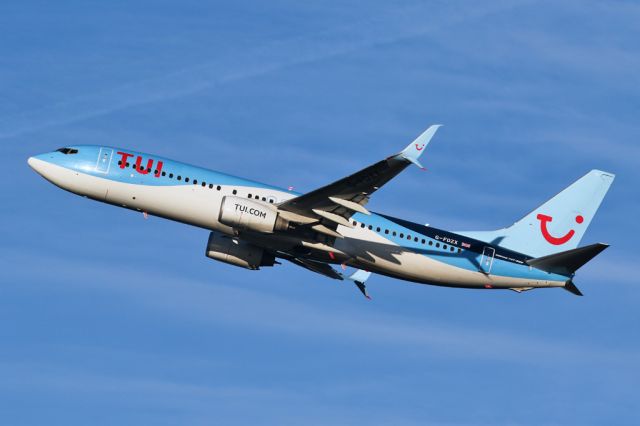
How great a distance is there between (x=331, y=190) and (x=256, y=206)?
4.58 meters

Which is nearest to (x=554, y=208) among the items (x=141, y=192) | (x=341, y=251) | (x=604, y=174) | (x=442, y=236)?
(x=604, y=174)

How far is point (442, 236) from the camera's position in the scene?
68312 millimetres

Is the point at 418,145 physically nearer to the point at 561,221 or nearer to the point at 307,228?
the point at 307,228

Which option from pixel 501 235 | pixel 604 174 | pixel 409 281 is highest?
pixel 604 174

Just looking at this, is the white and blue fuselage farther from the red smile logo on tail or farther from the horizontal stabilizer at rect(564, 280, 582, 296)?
the red smile logo on tail

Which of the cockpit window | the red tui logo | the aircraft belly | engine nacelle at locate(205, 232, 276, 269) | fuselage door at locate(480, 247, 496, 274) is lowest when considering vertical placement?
engine nacelle at locate(205, 232, 276, 269)

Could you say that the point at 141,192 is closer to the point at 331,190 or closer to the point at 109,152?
the point at 109,152

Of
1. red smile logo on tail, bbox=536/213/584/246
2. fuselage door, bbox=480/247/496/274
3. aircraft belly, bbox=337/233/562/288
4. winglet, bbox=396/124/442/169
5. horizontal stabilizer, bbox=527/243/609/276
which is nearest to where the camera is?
winglet, bbox=396/124/442/169

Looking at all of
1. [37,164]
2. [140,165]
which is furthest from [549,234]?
[37,164]

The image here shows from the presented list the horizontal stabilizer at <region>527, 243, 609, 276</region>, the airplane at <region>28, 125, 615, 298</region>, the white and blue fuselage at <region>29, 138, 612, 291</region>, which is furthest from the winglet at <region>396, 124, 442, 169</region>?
the horizontal stabilizer at <region>527, 243, 609, 276</region>

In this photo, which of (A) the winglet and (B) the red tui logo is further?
(B) the red tui logo

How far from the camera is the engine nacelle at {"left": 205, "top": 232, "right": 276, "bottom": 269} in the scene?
224 feet

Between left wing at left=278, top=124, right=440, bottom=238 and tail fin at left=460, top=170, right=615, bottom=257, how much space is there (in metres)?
11.8

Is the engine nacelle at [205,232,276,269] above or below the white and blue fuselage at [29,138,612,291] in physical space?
below
